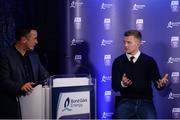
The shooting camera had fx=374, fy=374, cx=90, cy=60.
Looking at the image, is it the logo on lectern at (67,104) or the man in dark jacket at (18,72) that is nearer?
the logo on lectern at (67,104)

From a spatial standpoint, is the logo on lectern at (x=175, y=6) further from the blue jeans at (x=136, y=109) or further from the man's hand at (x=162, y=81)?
the blue jeans at (x=136, y=109)

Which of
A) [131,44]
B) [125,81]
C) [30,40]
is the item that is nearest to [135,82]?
[125,81]

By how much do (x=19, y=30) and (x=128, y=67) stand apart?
4.63 feet

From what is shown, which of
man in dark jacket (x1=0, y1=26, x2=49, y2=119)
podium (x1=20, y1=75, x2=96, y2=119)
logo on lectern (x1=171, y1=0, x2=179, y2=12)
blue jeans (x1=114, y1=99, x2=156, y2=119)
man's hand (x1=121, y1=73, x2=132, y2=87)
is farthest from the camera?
logo on lectern (x1=171, y1=0, x2=179, y2=12)

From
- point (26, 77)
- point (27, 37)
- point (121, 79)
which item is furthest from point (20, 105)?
point (121, 79)

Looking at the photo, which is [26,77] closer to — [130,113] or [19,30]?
[19,30]

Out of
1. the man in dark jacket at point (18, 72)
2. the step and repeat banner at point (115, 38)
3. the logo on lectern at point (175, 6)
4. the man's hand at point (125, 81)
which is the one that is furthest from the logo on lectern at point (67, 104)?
the logo on lectern at point (175, 6)

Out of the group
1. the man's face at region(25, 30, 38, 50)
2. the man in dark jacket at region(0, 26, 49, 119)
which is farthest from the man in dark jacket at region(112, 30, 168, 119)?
the man's face at region(25, 30, 38, 50)

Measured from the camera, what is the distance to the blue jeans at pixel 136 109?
15.0ft

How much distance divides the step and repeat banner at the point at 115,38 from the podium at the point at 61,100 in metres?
1.77

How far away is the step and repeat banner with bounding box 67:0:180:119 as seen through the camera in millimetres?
5379

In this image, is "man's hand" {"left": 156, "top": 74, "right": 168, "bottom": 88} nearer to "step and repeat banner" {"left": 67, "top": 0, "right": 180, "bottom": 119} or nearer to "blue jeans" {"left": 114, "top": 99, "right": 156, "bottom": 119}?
"blue jeans" {"left": 114, "top": 99, "right": 156, "bottom": 119}

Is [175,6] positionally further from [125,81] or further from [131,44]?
[125,81]

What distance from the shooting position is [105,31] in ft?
18.5
